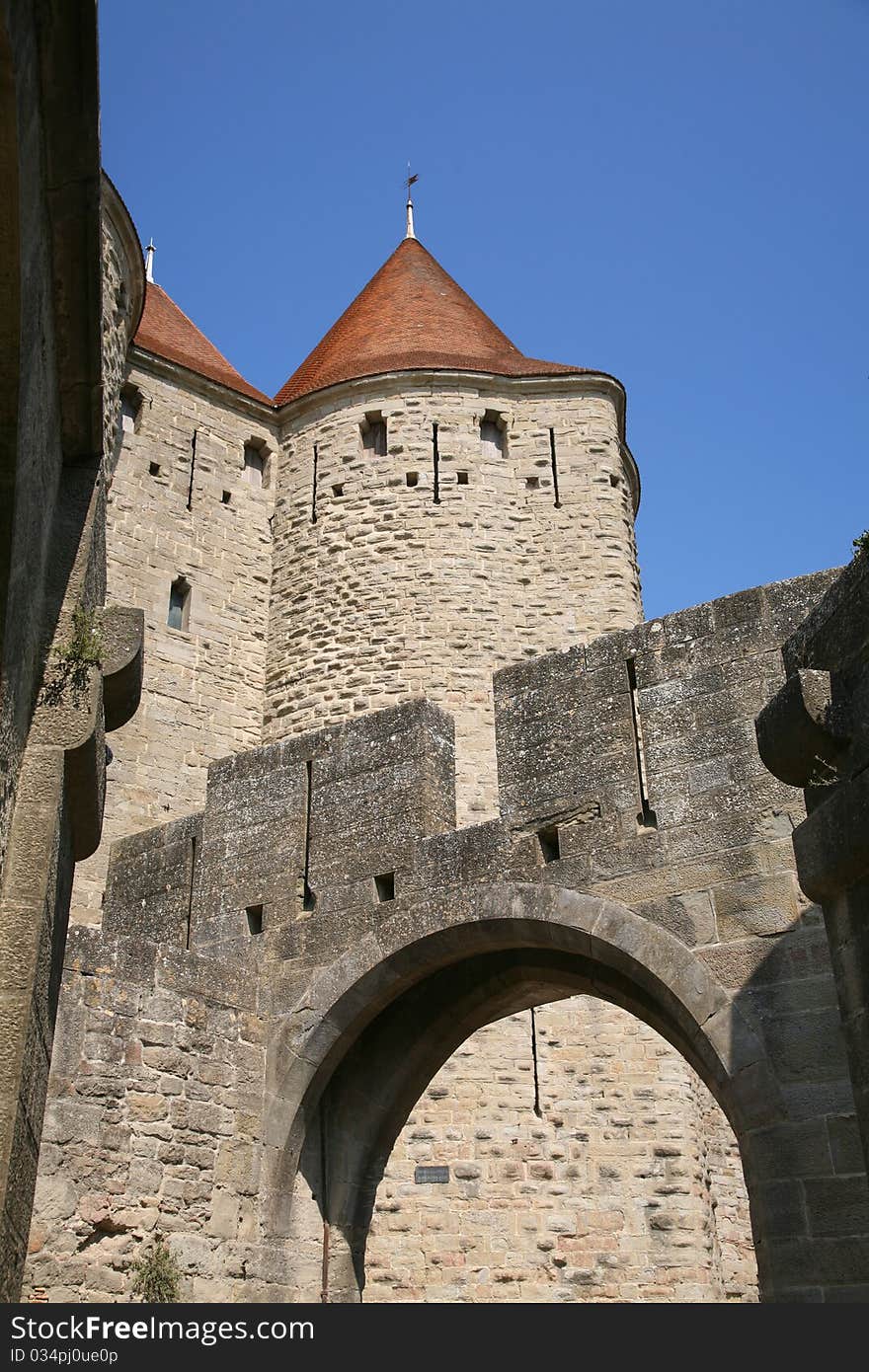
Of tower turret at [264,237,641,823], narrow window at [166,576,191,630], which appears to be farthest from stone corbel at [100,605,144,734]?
narrow window at [166,576,191,630]

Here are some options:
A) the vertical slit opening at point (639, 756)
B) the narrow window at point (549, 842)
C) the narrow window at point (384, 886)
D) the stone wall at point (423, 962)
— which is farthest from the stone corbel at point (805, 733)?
the narrow window at point (384, 886)

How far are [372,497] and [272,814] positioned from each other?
21.2ft

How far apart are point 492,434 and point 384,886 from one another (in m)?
7.98

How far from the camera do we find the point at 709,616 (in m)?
6.84

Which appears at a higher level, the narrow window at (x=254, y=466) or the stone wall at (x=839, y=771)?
the narrow window at (x=254, y=466)

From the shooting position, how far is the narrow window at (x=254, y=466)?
583 inches

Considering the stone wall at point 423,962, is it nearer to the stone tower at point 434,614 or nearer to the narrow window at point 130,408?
the stone tower at point 434,614

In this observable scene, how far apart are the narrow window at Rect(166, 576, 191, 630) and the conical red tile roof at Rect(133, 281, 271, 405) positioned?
247cm

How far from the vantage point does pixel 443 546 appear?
13.4 meters

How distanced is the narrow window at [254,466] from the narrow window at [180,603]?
1.62 metres

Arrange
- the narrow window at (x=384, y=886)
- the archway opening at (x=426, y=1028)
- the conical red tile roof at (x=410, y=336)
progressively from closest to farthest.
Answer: the archway opening at (x=426, y=1028) < the narrow window at (x=384, y=886) < the conical red tile roof at (x=410, y=336)

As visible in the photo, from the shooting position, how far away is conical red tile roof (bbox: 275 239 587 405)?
14.7 metres

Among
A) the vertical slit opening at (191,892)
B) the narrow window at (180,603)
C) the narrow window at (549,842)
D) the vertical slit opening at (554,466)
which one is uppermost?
the vertical slit opening at (554,466)

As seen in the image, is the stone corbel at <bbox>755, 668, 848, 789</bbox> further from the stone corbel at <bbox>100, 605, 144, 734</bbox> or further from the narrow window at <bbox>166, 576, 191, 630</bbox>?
the narrow window at <bbox>166, 576, 191, 630</bbox>
